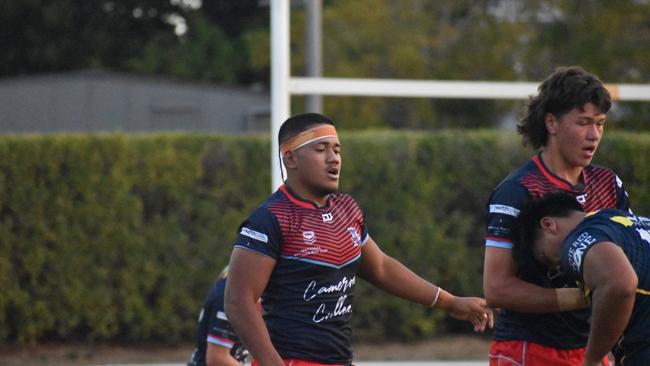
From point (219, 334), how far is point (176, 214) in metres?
5.70

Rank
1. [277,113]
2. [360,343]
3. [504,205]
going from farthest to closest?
[360,343], [277,113], [504,205]

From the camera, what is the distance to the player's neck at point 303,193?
4.02m

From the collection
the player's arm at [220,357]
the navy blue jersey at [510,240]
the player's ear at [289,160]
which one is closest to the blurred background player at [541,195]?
the navy blue jersey at [510,240]

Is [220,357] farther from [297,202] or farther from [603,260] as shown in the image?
[603,260]

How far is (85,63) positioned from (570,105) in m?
24.8

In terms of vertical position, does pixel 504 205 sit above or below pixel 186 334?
above

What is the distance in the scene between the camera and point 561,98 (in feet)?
13.1

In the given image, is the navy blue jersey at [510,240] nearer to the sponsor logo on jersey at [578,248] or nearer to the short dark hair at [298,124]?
the sponsor logo on jersey at [578,248]

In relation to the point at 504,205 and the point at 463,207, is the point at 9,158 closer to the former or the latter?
the point at 463,207

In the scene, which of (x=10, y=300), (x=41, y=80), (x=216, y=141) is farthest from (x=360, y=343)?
(x=41, y=80)

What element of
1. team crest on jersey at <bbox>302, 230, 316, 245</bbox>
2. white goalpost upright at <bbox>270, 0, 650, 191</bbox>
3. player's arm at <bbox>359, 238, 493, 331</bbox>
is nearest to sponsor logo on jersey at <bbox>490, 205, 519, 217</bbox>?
player's arm at <bbox>359, 238, 493, 331</bbox>

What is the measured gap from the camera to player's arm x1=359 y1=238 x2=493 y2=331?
438 centimetres

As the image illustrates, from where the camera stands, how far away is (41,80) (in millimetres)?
19328

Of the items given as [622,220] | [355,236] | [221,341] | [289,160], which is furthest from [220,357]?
[622,220]
